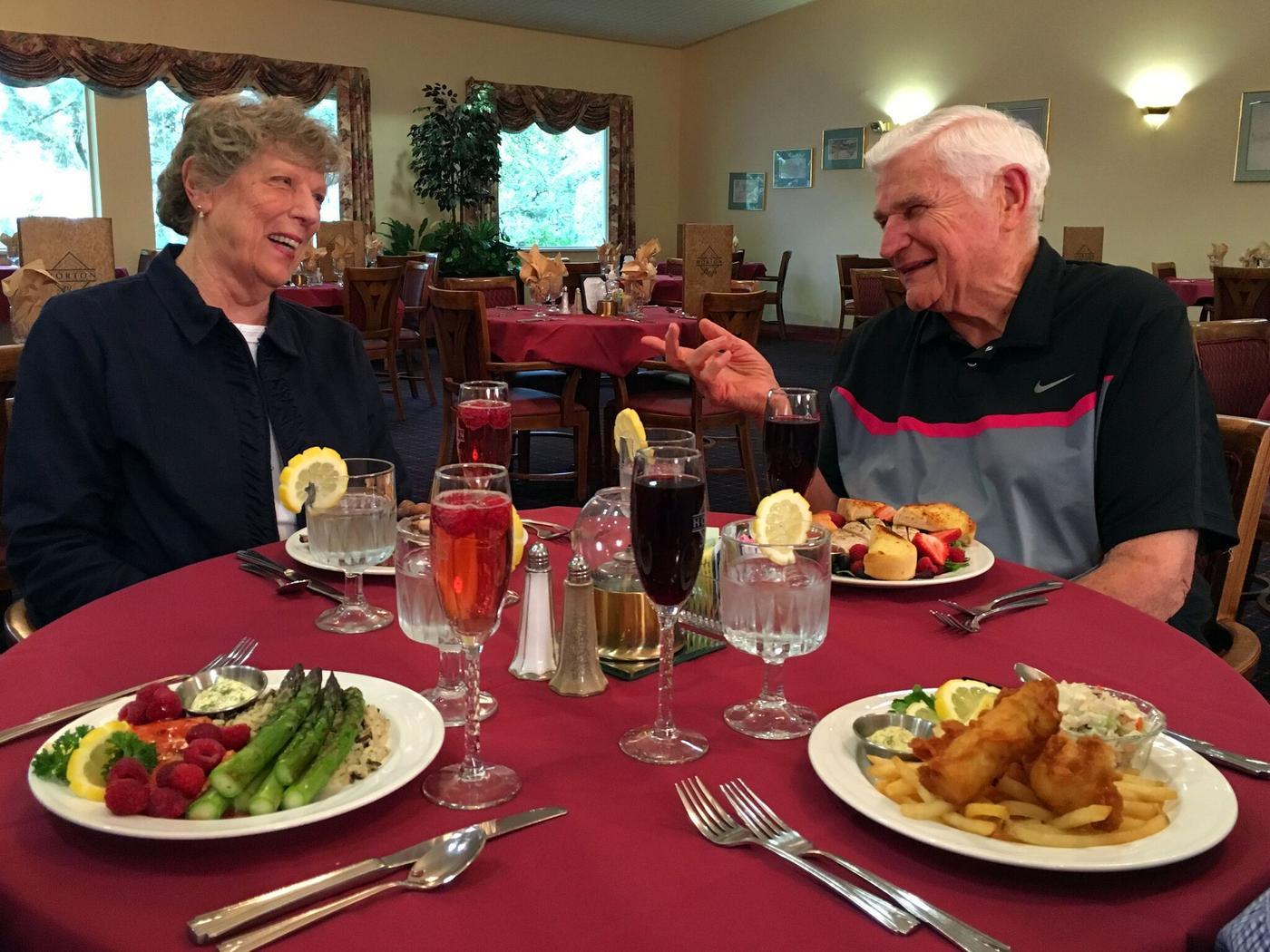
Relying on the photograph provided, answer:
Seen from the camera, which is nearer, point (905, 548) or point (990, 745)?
point (990, 745)

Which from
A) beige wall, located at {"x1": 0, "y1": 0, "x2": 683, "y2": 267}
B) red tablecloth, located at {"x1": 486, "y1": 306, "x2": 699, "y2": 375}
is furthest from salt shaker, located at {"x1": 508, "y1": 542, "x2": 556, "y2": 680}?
beige wall, located at {"x1": 0, "y1": 0, "x2": 683, "y2": 267}

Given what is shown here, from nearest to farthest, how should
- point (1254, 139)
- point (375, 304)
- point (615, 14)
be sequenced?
point (375, 304) → point (1254, 139) → point (615, 14)

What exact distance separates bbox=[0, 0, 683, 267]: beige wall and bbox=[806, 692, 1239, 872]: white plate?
1085cm

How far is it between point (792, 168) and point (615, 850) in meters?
12.9

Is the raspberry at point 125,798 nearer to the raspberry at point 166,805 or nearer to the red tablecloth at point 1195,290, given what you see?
the raspberry at point 166,805

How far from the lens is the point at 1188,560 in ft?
5.40

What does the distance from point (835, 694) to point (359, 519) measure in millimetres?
573

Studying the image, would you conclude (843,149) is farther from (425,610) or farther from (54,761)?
(54,761)

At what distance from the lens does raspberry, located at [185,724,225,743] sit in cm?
85

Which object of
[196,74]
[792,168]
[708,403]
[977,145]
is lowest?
[708,403]

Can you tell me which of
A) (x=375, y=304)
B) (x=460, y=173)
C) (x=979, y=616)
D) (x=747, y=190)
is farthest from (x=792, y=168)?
(x=979, y=616)

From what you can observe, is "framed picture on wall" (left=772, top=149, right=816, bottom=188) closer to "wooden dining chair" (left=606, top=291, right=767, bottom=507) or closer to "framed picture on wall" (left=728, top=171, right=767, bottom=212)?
"framed picture on wall" (left=728, top=171, right=767, bottom=212)

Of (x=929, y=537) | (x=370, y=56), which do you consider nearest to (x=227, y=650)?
(x=929, y=537)

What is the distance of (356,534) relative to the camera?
125 centimetres
